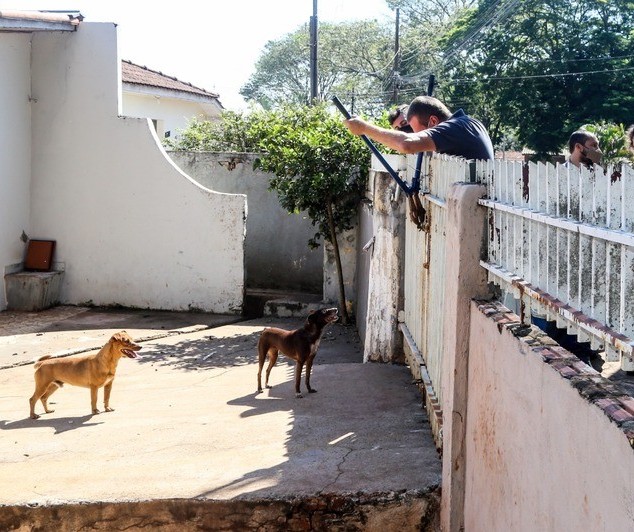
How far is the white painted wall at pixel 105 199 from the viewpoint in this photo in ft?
43.9

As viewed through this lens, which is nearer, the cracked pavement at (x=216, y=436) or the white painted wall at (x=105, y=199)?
the cracked pavement at (x=216, y=436)

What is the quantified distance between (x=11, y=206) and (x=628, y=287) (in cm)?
1213

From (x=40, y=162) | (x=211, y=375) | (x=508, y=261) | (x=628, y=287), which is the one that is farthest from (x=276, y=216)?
(x=628, y=287)

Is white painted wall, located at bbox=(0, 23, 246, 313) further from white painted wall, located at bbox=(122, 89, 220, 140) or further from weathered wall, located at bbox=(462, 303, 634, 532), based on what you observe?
weathered wall, located at bbox=(462, 303, 634, 532)

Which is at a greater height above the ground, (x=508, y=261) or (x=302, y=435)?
(x=508, y=261)

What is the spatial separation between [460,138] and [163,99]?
17.1 metres

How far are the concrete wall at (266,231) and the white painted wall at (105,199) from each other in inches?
58.1

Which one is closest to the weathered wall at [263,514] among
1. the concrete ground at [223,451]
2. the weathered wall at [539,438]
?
the concrete ground at [223,451]

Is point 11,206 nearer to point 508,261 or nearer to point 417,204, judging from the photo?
point 417,204

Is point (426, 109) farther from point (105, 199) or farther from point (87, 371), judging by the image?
point (105, 199)

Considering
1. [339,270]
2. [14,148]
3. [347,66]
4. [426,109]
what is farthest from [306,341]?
[347,66]

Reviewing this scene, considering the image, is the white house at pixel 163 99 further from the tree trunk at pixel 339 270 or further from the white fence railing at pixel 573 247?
the white fence railing at pixel 573 247

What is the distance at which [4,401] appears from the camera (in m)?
8.55

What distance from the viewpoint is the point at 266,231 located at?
48.1 feet
